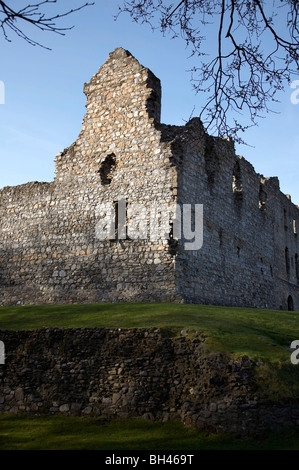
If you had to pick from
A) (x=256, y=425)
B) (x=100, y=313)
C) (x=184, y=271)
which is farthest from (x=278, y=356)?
(x=184, y=271)

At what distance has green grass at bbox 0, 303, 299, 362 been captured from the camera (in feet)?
31.1

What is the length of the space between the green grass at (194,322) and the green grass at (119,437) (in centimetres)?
157

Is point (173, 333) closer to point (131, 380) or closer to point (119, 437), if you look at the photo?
point (131, 380)

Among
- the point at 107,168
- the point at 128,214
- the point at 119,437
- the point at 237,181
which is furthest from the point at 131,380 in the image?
the point at 237,181

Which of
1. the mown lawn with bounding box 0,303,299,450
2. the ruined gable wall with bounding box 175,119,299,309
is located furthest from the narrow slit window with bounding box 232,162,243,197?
the mown lawn with bounding box 0,303,299,450

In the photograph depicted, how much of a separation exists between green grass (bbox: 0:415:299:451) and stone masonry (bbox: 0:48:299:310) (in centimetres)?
738

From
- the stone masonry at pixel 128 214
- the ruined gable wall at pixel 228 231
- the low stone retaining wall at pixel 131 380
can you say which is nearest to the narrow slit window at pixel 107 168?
the stone masonry at pixel 128 214

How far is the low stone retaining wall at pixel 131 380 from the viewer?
8203 mm

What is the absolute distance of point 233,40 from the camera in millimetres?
7238

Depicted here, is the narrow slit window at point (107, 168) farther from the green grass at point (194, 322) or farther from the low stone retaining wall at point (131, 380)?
the low stone retaining wall at point (131, 380)

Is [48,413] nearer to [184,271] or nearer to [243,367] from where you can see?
[243,367]

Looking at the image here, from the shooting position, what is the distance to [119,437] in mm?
8031

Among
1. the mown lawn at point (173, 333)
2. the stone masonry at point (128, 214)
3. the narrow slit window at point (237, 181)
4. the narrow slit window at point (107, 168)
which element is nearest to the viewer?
the mown lawn at point (173, 333)

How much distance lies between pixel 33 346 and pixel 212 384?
4.05 metres
